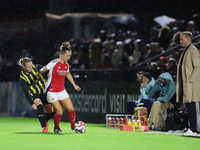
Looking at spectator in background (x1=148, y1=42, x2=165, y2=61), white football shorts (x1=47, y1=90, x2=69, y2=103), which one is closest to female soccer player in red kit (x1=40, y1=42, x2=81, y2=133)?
white football shorts (x1=47, y1=90, x2=69, y2=103)

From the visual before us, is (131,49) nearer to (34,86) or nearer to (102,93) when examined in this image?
(102,93)

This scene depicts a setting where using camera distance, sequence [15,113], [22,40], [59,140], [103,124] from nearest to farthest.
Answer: [59,140] < [103,124] < [15,113] < [22,40]

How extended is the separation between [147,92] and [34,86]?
355 centimetres

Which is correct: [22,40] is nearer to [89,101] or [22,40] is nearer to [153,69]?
[89,101]

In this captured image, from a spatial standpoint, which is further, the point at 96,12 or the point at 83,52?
the point at 96,12

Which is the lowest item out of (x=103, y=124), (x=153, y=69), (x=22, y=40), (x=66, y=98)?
(x=103, y=124)

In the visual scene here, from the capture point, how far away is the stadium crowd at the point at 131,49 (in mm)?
13800

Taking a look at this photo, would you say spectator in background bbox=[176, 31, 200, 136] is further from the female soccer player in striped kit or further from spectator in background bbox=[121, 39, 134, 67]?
spectator in background bbox=[121, 39, 134, 67]

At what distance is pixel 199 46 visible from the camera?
13047mm

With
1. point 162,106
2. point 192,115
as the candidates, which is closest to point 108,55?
point 162,106

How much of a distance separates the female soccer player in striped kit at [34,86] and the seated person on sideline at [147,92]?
305 centimetres

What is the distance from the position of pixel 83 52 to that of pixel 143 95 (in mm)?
6339

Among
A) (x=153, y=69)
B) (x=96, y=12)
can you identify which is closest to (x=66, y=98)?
(x=153, y=69)

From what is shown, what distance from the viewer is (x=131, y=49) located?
→ 51.2 ft
